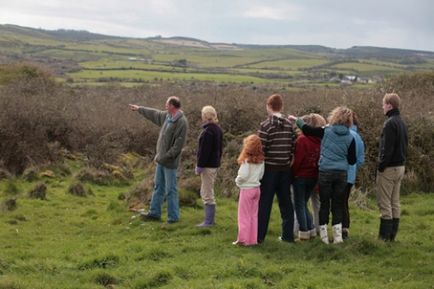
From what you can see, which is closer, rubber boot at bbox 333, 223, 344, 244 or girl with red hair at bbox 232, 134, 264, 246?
rubber boot at bbox 333, 223, 344, 244

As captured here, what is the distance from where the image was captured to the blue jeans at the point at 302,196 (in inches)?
380

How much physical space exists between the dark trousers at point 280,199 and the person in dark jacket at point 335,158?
25.8 inches

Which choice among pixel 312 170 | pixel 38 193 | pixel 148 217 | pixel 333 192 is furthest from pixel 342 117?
pixel 38 193

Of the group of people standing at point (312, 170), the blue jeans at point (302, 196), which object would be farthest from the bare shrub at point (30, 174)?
the blue jeans at point (302, 196)

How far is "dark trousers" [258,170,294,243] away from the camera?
378 inches

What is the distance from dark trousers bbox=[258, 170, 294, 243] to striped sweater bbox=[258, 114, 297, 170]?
18 centimetres

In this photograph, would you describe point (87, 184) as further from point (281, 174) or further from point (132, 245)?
point (281, 174)

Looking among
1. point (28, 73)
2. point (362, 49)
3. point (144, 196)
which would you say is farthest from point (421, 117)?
point (362, 49)

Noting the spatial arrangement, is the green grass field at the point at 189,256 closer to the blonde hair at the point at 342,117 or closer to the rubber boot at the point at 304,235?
the rubber boot at the point at 304,235

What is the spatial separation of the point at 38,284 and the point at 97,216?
5215 mm

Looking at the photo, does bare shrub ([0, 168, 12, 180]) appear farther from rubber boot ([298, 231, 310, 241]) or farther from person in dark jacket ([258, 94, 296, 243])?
rubber boot ([298, 231, 310, 241])

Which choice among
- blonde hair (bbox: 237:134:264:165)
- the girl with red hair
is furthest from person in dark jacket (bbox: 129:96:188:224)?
blonde hair (bbox: 237:134:264:165)

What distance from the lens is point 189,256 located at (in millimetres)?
9234

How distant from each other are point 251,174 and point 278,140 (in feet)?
2.48
